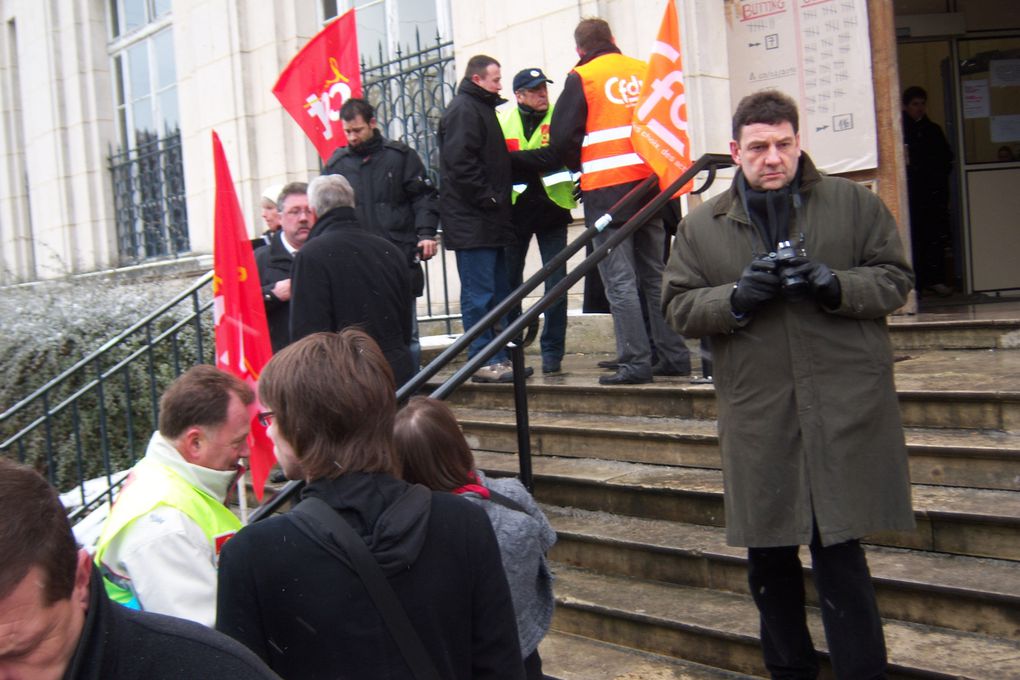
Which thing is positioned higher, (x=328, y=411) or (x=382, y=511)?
(x=328, y=411)

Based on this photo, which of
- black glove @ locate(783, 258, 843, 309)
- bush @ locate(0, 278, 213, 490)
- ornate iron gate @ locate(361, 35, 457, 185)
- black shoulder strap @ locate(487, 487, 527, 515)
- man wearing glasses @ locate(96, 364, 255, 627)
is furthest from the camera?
ornate iron gate @ locate(361, 35, 457, 185)

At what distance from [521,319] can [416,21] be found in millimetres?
6319

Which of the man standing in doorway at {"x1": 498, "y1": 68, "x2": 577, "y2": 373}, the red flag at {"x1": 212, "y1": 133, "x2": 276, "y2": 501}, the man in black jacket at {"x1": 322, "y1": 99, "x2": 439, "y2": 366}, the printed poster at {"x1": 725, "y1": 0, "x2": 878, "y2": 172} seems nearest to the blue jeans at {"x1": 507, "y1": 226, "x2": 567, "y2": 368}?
the man standing in doorway at {"x1": 498, "y1": 68, "x2": 577, "y2": 373}

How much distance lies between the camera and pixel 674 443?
473 cm

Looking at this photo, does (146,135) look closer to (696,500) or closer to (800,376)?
(696,500)

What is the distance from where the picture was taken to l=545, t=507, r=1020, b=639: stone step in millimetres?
3277

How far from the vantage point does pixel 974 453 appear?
3861 millimetres

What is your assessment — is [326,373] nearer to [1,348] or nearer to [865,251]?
[865,251]

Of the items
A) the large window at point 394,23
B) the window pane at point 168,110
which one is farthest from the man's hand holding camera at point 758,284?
the window pane at point 168,110

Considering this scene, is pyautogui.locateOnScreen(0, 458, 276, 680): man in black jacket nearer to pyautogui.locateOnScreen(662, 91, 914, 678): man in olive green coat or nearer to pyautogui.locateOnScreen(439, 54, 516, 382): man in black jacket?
pyautogui.locateOnScreen(662, 91, 914, 678): man in olive green coat

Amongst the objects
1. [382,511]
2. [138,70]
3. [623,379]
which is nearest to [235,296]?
[623,379]

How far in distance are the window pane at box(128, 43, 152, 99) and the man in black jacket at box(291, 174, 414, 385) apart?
9.87m

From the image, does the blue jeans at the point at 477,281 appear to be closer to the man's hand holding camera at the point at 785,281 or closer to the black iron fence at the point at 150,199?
the man's hand holding camera at the point at 785,281

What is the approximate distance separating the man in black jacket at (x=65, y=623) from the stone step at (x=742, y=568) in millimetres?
2689
